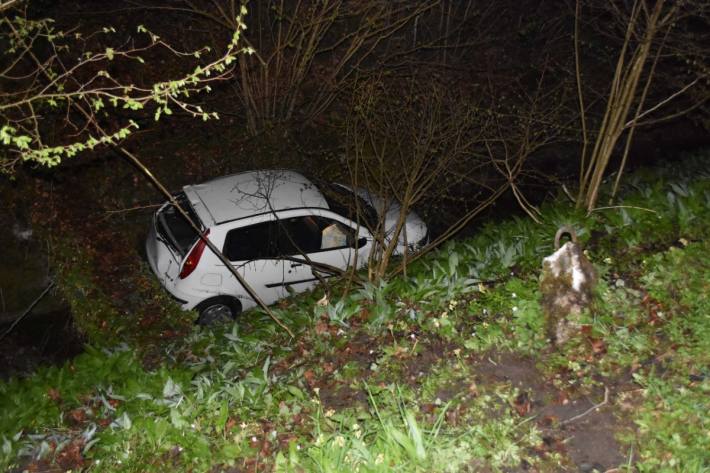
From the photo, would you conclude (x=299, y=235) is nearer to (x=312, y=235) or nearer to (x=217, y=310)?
(x=312, y=235)

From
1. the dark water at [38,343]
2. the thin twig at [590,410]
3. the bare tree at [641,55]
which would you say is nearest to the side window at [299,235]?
the dark water at [38,343]

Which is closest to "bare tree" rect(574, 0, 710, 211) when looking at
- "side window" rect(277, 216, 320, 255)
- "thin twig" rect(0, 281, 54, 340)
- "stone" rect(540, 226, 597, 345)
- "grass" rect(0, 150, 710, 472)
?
"grass" rect(0, 150, 710, 472)

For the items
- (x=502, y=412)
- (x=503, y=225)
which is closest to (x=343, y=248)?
(x=503, y=225)

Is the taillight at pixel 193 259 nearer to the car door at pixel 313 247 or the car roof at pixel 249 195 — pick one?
the car roof at pixel 249 195

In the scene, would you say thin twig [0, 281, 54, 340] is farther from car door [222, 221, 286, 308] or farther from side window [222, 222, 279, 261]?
side window [222, 222, 279, 261]

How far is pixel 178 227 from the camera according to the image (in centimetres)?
722

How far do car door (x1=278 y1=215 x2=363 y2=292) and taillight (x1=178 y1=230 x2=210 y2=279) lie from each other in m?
1.00

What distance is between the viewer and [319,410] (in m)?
4.19

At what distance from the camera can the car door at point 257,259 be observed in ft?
22.7

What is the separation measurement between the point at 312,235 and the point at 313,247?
16 cm

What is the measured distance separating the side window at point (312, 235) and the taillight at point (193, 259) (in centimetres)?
100

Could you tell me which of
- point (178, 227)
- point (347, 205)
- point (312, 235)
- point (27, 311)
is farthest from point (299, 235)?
point (27, 311)

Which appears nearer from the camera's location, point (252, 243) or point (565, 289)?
point (565, 289)

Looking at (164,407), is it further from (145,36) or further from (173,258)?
(145,36)
